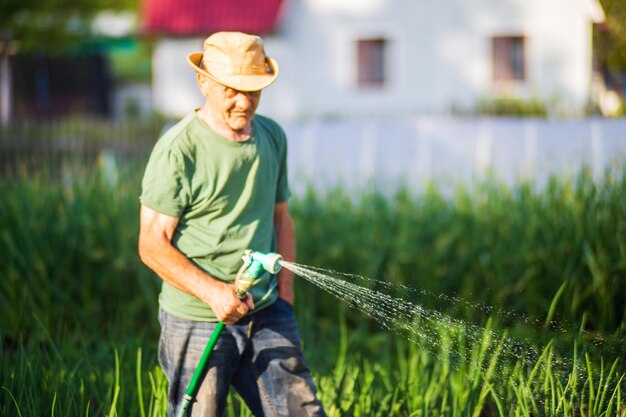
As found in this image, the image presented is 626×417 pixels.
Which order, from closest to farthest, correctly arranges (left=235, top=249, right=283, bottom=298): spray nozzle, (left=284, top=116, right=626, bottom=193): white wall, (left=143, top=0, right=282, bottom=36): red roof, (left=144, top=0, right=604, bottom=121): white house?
1. (left=235, top=249, right=283, bottom=298): spray nozzle
2. (left=284, top=116, right=626, bottom=193): white wall
3. (left=144, top=0, right=604, bottom=121): white house
4. (left=143, top=0, right=282, bottom=36): red roof

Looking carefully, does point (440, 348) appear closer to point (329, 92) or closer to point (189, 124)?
point (189, 124)

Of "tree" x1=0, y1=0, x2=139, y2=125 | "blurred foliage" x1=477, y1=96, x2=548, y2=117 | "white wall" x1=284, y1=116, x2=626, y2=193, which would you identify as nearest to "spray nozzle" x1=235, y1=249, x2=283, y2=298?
"white wall" x1=284, y1=116, x2=626, y2=193

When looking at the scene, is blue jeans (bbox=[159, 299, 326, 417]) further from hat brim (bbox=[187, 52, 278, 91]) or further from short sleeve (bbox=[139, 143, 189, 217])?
hat brim (bbox=[187, 52, 278, 91])

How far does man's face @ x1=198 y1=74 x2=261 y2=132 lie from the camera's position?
292 centimetres

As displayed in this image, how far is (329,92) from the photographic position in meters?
21.4

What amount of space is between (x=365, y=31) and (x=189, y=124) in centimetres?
1885

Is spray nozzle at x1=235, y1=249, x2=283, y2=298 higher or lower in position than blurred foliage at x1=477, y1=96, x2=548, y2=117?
lower

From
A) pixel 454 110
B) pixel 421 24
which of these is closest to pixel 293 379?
pixel 454 110

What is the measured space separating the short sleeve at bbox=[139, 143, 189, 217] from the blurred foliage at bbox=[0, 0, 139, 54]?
688 inches

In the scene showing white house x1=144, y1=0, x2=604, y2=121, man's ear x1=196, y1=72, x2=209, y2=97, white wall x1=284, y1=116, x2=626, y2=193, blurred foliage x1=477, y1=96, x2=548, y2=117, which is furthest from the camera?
white house x1=144, y1=0, x2=604, y2=121

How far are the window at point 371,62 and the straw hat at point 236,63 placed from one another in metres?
19.2

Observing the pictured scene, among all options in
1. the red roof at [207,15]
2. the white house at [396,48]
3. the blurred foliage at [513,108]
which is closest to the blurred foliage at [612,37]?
the white house at [396,48]

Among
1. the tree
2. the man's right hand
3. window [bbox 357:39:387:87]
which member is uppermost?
the tree

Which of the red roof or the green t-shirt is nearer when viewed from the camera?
the green t-shirt
